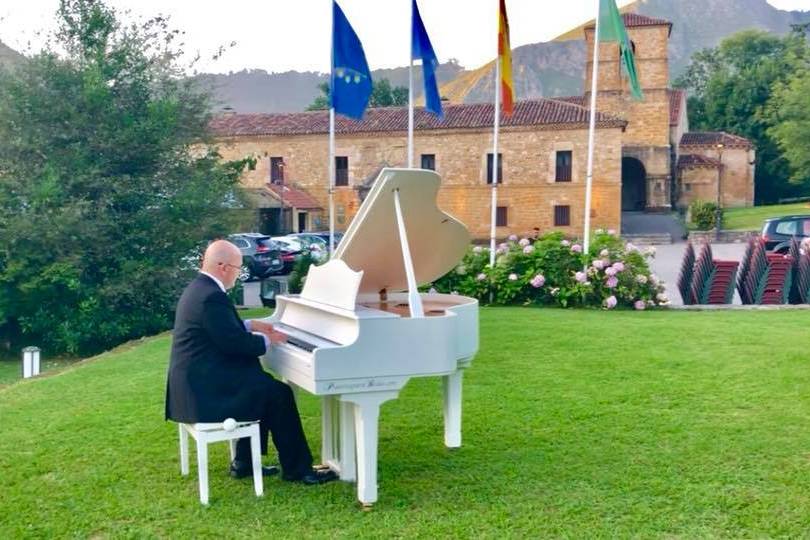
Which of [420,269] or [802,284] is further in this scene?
[802,284]

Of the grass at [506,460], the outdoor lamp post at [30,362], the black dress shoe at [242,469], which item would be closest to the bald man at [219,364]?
the black dress shoe at [242,469]

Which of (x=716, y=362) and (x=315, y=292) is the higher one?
(x=315, y=292)

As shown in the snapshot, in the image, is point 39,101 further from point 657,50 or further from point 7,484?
point 657,50

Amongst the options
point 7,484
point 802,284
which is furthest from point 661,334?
point 7,484

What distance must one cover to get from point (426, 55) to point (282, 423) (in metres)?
9.80

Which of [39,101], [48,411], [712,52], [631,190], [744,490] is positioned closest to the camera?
[744,490]

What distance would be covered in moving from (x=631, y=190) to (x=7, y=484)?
51.9 m

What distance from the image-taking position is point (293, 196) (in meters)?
47.6

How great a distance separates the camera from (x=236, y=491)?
17.6ft

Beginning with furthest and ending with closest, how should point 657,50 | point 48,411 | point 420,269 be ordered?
1. point 657,50
2. point 48,411
3. point 420,269

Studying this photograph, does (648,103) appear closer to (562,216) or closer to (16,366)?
(562,216)

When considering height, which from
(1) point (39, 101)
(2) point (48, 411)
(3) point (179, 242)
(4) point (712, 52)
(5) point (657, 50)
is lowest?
(2) point (48, 411)

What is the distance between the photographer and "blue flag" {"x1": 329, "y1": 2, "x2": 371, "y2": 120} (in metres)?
12.4

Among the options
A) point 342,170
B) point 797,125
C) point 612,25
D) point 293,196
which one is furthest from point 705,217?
point 612,25
